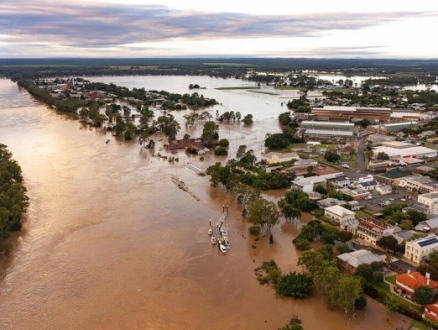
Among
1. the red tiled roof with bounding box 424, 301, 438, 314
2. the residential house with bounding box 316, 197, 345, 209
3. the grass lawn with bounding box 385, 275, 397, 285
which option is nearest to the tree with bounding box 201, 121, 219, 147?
the residential house with bounding box 316, 197, 345, 209

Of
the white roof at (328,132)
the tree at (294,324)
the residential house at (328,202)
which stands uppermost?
the white roof at (328,132)

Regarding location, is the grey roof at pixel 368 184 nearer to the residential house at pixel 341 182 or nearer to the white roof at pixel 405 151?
the residential house at pixel 341 182

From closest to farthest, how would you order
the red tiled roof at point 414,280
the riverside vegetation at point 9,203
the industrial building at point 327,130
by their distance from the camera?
1. the red tiled roof at point 414,280
2. the riverside vegetation at point 9,203
3. the industrial building at point 327,130

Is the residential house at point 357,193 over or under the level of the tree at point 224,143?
under

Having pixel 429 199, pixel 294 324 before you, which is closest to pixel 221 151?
pixel 429 199

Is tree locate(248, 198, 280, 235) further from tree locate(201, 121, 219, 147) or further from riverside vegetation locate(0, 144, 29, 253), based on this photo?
tree locate(201, 121, 219, 147)

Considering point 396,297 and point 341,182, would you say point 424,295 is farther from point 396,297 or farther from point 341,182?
point 341,182

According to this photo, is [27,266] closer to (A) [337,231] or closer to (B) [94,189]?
(B) [94,189]

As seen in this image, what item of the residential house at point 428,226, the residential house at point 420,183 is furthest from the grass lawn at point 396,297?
the residential house at point 420,183
